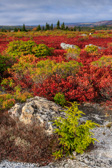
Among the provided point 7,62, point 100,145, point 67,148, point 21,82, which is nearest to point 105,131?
point 100,145

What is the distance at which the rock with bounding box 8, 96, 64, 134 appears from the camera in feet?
16.2

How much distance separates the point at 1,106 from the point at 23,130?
2.27m

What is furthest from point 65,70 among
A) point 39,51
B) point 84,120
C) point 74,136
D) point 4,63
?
point 39,51

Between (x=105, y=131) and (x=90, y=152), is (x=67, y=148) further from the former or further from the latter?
(x=105, y=131)

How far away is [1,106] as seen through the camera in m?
6.35

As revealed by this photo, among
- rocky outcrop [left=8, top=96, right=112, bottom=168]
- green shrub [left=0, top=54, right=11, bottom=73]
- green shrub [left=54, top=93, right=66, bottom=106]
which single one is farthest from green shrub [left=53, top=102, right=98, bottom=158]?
green shrub [left=0, top=54, right=11, bottom=73]

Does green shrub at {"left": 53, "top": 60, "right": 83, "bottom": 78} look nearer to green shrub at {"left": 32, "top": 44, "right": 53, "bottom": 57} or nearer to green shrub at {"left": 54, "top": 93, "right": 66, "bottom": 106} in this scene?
green shrub at {"left": 54, "top": 93, "right": 66, "bottom": 106}

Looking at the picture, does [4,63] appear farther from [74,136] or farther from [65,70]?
[74,136]

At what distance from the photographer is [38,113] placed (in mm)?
5340

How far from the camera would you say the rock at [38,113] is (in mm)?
4934

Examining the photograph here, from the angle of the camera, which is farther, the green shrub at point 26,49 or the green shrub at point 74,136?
the green shrub at point 26,49

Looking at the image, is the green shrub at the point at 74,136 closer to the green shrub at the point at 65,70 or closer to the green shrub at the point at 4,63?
the green shrub at the point at 65,70

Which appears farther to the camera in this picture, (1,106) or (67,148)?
(1,106)

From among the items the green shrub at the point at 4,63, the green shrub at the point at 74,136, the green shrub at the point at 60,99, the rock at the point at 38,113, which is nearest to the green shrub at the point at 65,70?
the green shrub at the point at 60,99
